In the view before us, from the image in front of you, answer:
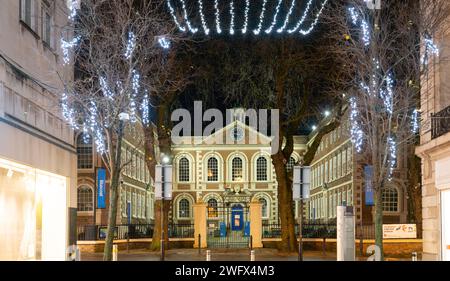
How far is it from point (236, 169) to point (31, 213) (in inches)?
2348

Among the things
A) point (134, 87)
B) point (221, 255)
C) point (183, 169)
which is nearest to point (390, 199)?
point (221, 255)

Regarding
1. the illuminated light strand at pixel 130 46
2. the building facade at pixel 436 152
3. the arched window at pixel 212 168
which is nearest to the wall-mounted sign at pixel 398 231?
the building facade at pixel 436 152

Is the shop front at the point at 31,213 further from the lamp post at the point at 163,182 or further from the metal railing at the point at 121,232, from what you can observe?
the metal railing at the point at 121,232

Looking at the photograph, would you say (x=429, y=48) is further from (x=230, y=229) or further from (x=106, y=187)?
(x=230, y=229)

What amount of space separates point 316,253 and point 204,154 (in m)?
41.6

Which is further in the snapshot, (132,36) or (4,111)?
(132,36)

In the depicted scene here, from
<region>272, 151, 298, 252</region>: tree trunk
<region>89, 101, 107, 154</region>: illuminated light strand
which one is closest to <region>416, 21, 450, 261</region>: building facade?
<region>89, 101, 107, 154</region>: illuminated light strand

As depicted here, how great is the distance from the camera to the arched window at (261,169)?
259 feet

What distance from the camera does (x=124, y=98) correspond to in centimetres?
2198

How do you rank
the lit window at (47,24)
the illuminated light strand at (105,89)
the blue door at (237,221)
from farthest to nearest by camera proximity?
1. the blue door at (237,221)
2. the illuminated light strand at (105,89)
3. the lit window at (47,24)

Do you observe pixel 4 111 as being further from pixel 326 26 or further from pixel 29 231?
pixel 326 26

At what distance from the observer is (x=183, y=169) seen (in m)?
78.6
